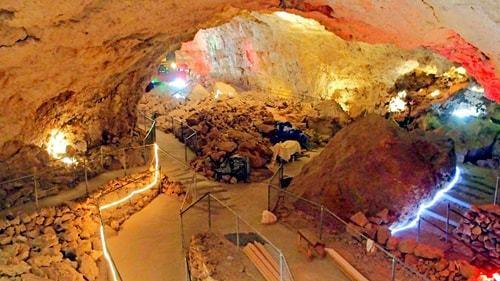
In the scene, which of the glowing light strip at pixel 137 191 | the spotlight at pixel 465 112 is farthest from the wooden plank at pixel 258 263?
the spotlight at pixel 465 112

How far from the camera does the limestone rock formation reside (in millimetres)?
10422

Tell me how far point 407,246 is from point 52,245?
275 inches

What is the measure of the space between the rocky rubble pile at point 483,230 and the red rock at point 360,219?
210cm

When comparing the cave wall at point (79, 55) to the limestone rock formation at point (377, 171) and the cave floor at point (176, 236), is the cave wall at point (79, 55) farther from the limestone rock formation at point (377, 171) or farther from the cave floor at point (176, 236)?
the limestone rock formation at point (377, 171)

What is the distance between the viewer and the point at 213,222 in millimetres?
10750

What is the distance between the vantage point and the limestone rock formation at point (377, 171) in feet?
34.2

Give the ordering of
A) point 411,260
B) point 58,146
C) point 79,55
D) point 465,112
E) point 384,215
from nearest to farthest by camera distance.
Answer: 1. point 411,260
2. point 79,55
3. point 384,215
4. point 58,146
5. point 465,112

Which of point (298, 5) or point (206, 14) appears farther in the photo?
point (206, 14)

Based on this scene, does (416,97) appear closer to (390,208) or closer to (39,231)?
(390,208)

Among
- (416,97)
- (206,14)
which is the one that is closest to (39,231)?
(206,14)

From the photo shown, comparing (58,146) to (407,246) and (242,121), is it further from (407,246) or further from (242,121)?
(242,121)

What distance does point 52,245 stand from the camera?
8.70 meters

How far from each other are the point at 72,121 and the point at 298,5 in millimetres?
6819

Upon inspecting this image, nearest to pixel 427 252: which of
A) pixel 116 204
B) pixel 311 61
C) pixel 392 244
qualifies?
pixel 392 244
